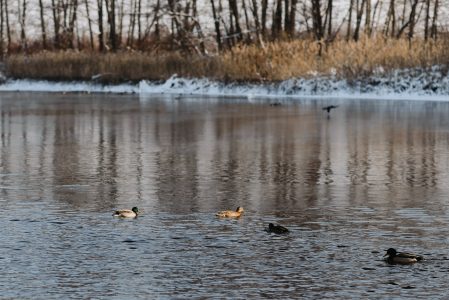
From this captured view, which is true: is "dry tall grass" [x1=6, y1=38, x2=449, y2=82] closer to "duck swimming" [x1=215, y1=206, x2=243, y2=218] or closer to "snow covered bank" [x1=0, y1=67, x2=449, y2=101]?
"snow covered bank" [x1=0, y1=67, x2=449, y2=101]

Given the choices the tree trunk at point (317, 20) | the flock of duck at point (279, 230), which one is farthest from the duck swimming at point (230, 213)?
the tree trunk at point (317, 20)

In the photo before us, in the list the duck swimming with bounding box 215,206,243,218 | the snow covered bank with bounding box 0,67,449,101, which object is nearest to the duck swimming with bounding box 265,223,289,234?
the duck swimming with bounding box 215,206,243,218

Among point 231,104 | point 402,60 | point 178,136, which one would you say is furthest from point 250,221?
point 402,60

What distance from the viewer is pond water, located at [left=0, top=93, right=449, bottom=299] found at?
23.1ft

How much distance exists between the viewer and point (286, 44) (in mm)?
35156

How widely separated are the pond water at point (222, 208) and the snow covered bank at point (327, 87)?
9599 millimetres

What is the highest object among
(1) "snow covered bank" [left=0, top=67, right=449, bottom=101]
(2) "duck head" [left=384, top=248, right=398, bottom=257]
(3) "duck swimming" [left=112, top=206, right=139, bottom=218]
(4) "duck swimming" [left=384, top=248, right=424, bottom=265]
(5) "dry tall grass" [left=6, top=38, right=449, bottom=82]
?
(5) "dry tall grass" [left=6, top=38, right=449, bottom=82]

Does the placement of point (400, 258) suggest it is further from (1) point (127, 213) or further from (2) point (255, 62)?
(2) point (255, 62)

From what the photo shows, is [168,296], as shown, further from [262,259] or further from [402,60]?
[402,60]

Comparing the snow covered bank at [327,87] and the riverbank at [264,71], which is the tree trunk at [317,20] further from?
the snow covered bank at [327,87]

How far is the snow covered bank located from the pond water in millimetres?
9599

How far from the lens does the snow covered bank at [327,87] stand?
98.3 ft

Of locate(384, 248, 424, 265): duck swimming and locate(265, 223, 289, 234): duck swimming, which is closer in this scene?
locate(384, 248, 424, 265): duck swimming

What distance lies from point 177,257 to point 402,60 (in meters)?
24.4
